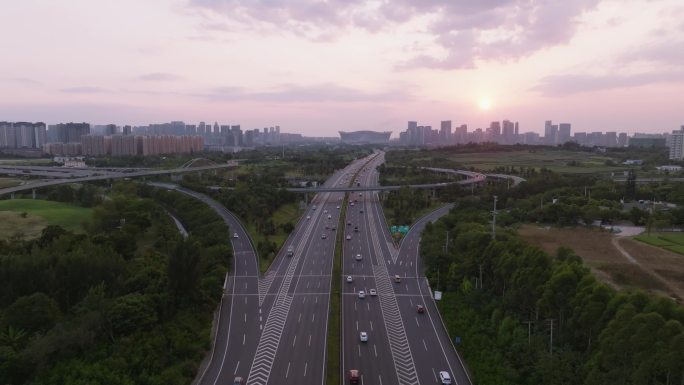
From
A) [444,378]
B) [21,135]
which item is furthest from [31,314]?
[21,135]

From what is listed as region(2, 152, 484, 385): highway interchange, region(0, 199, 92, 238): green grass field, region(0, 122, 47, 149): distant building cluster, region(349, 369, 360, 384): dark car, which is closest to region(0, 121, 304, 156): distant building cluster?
region(0, 122, 47, 149): distant building cluster

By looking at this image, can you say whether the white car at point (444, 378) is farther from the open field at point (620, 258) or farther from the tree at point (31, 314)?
the tree at point (31, 314)

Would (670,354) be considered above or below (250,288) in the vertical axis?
above

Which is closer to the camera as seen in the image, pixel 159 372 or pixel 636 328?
pixel 636 328

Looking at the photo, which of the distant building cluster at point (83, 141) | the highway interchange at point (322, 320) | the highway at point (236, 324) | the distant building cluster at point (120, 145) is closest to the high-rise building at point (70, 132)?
the distant building cluster at point (83, 141)

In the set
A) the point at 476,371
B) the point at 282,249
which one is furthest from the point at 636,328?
the point at 282,249

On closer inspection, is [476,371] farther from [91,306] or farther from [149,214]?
[149,214]
